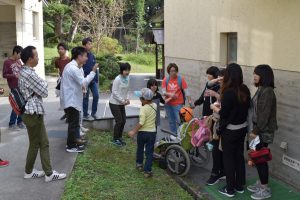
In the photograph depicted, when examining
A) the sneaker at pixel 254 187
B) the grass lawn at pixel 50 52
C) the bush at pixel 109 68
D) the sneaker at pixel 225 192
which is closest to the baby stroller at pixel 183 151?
the sneaker at pixel 225 192

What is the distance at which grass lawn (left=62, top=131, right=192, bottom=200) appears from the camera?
5.24 metres

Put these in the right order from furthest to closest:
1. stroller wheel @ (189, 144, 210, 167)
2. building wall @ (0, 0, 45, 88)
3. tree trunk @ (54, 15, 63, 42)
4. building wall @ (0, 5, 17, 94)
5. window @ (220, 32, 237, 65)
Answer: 1. tree trunk @ (54, 15, 63, 42)
2. building wall @ (0, 5, 17, 94)
3. building wall @ (0, 0, 45, 88)
4. window @ (220, 32, 237, 65)
5. stroller wheel @ (189, 144, 210, 167)

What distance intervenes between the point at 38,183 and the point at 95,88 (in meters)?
3.44

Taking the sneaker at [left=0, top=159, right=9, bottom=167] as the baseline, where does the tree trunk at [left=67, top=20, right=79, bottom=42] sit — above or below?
above

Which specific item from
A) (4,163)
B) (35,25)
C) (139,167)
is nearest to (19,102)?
(4,163)

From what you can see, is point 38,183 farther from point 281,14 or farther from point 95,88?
point 281,14

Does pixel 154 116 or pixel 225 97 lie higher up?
pixel 225 97

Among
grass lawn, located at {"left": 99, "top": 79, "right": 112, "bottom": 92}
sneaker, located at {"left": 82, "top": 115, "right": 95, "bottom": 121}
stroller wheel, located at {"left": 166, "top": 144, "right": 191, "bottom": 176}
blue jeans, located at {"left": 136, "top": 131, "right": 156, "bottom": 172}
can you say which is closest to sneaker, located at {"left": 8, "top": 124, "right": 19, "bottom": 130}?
sneaker, located at {"left": 82, "top": 115, "right": 95, "bottom": 121}

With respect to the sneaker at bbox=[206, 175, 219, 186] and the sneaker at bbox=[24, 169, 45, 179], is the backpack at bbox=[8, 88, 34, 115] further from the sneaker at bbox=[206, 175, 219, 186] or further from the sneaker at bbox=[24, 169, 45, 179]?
the sneaker at bbox=[206, 175, 219, 186]

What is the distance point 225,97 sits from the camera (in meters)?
4.96

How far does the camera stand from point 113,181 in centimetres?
573

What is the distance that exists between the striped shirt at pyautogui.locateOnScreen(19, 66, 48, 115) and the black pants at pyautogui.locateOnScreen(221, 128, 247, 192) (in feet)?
8.05

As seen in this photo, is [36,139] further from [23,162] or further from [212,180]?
[212,180]

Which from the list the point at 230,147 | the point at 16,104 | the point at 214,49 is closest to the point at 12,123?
the point at 16,104
